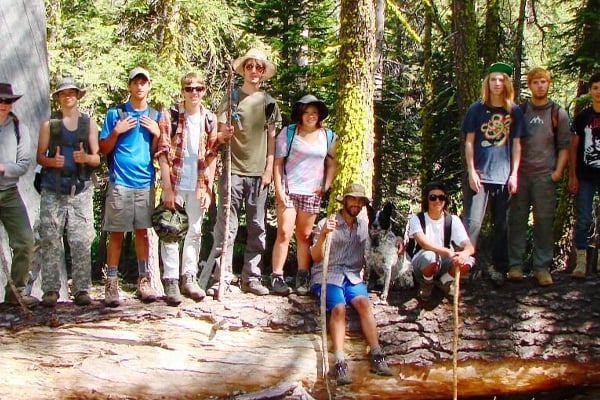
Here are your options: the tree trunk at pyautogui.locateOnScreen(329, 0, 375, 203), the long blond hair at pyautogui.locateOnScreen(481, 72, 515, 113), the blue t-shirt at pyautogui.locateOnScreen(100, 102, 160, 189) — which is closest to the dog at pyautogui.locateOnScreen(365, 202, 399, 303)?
the long blond hair at pyautogui.locateOnScreen(481, 72, 515, 113)

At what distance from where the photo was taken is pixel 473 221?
22.1 ft

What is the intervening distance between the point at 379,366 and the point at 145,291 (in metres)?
2.49

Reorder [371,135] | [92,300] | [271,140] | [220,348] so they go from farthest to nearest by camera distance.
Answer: [371,135] → [271,140] → [92,300] → [220,348]

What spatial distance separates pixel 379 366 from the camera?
237 inches

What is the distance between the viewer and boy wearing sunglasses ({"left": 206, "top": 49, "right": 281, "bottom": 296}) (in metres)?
6.72

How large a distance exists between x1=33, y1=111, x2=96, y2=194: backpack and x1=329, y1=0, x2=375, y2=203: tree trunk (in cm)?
379

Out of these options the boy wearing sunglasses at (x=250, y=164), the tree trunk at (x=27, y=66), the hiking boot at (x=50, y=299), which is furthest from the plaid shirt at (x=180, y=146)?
the tree trunk at (x=27, y=66)

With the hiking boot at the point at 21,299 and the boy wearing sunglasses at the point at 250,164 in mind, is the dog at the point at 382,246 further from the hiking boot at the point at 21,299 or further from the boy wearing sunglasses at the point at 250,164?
the hiking boot at the point at 21,299

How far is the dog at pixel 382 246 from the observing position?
6547 millimetres

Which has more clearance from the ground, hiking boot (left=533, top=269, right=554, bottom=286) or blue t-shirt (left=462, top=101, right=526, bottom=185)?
blue t-shirt (left=462, top=101, right=526, bottom=185)

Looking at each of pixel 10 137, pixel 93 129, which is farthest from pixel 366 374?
pixel 10 137

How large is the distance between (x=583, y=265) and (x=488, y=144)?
180 cm

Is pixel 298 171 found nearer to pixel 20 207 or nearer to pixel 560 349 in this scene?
pixel 20 207

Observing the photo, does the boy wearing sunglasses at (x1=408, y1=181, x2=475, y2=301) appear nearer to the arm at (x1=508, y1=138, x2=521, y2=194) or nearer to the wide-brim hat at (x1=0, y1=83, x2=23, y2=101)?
the arm at (x1=508, y1=138, x2=521, y2=194)
